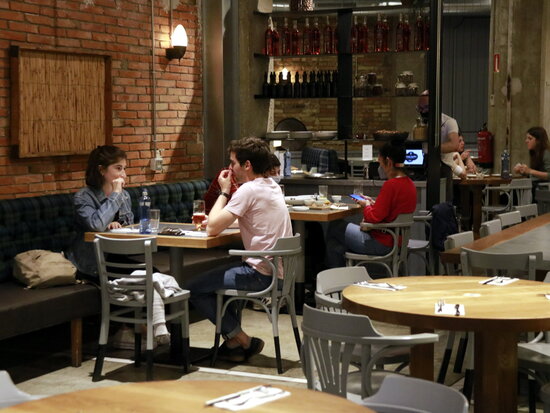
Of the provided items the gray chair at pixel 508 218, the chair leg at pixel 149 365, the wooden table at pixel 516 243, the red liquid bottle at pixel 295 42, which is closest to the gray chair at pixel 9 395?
the chair leg at pixel 149 365

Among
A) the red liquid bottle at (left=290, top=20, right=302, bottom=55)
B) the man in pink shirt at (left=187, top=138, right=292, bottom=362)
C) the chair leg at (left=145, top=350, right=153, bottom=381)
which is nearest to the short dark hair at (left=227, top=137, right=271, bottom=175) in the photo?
the man in pink shirt at (left=187, top=138, right=292, bottom=362)

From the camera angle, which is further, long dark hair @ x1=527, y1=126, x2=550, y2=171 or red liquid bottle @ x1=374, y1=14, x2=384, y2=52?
long dark hair @ x1=527, y1=126, x2=550, y2=171

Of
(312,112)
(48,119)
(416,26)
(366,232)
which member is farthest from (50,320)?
(312,112)

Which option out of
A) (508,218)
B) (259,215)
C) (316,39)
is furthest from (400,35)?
(259,215)

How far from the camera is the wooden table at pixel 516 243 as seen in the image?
5.53 metres

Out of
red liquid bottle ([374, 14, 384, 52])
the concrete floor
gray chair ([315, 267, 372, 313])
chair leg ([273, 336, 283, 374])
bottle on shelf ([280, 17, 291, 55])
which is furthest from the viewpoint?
bottle on shelf ([280, 17, 291, 55])

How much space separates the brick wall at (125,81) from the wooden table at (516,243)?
3260 mm

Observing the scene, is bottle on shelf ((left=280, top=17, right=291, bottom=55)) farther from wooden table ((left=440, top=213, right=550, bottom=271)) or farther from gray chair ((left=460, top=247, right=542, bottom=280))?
gray chair ((left=460, top=247, right=542, bottom=280))

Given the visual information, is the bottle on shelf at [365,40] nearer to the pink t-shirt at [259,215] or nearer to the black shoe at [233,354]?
the pink t-shirt at [259,215]

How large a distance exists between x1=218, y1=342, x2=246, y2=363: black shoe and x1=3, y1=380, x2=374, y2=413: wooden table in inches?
139

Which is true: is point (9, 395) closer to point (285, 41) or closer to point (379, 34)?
point (379, 34)

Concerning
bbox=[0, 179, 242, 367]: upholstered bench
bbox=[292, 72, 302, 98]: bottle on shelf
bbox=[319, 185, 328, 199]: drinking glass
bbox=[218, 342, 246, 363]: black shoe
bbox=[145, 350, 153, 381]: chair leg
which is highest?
bbox=[292, 72, 302, 98]: bottle on shelf

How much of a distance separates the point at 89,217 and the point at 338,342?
11.0 feet

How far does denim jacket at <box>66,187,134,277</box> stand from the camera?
641 centimetres
